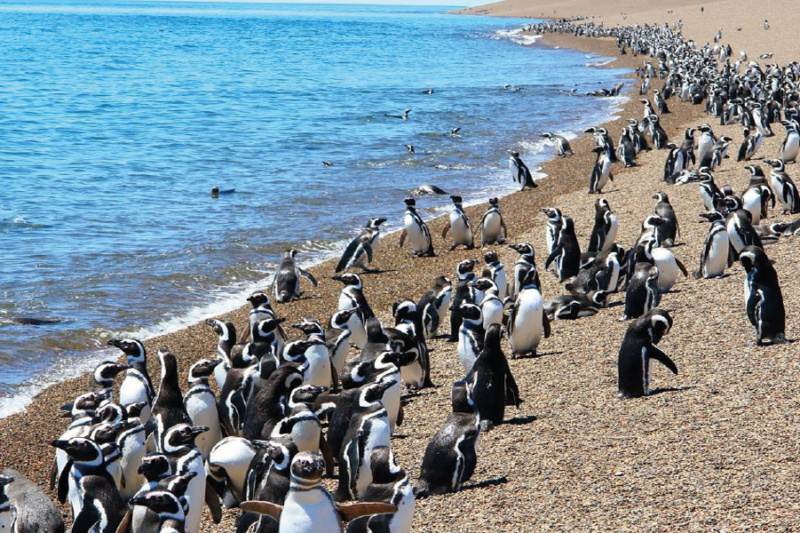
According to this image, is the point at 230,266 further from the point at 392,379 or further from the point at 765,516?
the point at 765,516

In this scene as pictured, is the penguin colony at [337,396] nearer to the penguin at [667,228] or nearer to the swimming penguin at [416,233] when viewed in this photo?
the penguin at [667,228]

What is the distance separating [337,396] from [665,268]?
5.15 m

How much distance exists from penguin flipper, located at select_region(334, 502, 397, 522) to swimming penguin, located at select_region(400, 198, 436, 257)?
34.1ft

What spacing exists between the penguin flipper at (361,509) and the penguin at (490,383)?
2630 mm

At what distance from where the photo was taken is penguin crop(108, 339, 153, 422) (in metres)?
8.42

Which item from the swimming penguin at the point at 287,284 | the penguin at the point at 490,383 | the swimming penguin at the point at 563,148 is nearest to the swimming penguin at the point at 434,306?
the swimming penguin at the point at 287,284

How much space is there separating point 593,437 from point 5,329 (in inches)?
341

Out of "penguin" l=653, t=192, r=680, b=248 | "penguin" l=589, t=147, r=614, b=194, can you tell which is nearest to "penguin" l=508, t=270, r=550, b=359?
"penguin" l=653, t=192, r=680, b=248

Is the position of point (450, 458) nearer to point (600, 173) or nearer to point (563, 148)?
point (600, 173)

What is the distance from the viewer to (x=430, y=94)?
45.5m

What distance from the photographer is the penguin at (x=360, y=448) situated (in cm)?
677

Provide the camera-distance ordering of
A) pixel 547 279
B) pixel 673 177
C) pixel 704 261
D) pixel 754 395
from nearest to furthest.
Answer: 1. pixel 754 395
2. pixel 704 261
3. pixel 547 279
4. pixel 673 177

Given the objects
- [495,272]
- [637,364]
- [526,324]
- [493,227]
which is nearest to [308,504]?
[637,364]

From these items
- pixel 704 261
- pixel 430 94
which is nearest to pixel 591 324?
pixel 704 261
